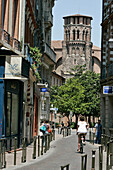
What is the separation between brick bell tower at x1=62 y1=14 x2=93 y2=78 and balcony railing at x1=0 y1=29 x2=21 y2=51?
109m

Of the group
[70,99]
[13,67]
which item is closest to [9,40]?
[13,67]

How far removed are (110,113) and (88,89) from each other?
5653 cm

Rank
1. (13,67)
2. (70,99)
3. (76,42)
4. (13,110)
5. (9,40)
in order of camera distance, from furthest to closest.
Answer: (76,42), (70,99), (13,110), (9,40), (13,67)

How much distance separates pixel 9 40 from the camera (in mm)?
18625

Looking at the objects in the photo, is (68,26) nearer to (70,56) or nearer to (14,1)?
(70,56)

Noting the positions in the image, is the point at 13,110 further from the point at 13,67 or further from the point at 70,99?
the point at 70,99

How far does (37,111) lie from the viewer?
3500cm

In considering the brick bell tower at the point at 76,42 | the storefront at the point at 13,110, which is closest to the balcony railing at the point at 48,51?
the storefront at the point at 13,110

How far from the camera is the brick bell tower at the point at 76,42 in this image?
130250 mm

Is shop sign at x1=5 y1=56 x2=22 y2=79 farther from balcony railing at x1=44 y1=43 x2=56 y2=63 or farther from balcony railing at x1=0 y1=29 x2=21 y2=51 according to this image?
balcony railing at x1=44 y1=43 x2=56 y2=63

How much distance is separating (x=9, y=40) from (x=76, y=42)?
370 ft

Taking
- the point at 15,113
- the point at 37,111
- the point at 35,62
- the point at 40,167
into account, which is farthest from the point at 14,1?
the point at 37,111

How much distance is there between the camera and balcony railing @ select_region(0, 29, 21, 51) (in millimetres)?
17206

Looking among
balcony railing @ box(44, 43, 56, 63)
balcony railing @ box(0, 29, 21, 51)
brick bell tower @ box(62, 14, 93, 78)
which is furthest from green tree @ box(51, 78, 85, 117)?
balcony railing @ box(0, 29, 21, 51)
